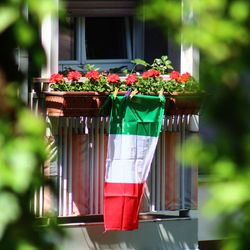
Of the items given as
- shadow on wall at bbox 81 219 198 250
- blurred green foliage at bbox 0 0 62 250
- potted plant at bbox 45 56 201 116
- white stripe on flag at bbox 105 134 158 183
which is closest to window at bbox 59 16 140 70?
potted plant at bbox 45 56 201 116

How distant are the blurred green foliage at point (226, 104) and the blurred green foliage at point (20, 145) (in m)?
Answer: 0.43

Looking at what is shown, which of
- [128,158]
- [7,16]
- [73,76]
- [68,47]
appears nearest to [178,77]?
[128,158]

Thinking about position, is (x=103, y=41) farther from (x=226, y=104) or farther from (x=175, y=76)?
(x=226, y=104)

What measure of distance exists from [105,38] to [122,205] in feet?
8.65

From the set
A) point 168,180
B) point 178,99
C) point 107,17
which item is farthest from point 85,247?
point 107,17

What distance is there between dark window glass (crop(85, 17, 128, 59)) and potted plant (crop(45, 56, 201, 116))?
5.34 feet

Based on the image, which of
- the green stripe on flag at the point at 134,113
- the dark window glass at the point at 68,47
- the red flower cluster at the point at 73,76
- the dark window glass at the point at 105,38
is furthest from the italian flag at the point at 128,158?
the dark window glass at the point at 105,38

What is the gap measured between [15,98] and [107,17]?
9534mm

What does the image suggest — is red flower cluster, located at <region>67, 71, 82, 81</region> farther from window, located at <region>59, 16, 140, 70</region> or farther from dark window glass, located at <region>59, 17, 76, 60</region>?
window, located at <region>59, 16, 140, 70</region>

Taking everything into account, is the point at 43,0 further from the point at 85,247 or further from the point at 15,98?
the point at 85,247

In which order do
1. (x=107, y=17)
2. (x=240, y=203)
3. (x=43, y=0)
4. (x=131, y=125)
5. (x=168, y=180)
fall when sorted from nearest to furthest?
(x=240, y=203) < (x=43, y=0) < (x=131, y=125) < (x=168, y=180) < (x=107, y=17)

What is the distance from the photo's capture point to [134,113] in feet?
34.5

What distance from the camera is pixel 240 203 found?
250 centimetres

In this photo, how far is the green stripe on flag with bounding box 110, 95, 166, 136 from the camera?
34.4 feet
